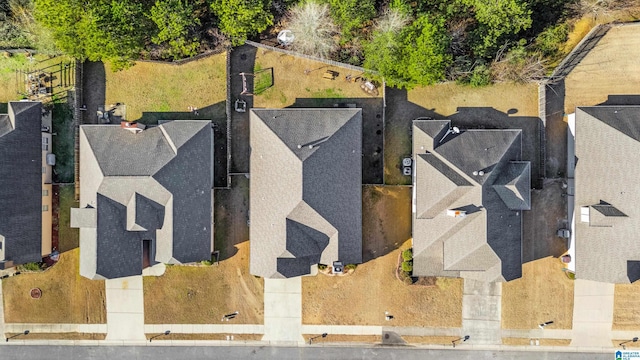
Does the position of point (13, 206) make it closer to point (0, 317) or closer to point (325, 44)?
point (0, 317)

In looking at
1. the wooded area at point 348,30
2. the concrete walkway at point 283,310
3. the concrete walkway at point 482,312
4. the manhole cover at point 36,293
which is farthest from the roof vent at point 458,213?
the manhole cover at point 36,293

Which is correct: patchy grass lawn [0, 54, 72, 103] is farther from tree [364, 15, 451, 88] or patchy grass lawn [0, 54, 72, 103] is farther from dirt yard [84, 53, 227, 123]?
tree [364, 15, 451, 88]

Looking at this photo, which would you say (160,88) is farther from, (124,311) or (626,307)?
(626,307)

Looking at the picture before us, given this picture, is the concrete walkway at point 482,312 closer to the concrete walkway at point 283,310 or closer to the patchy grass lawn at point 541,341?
the patchy grass lawn at point 541,341

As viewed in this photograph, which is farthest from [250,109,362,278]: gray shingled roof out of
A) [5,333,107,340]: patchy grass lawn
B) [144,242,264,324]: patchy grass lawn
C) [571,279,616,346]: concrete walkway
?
[571,279,616,346]: concrete walkway

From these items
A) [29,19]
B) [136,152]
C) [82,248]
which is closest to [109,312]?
[82,248]

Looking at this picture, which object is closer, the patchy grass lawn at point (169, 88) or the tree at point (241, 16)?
the tree at point (241, 16)
